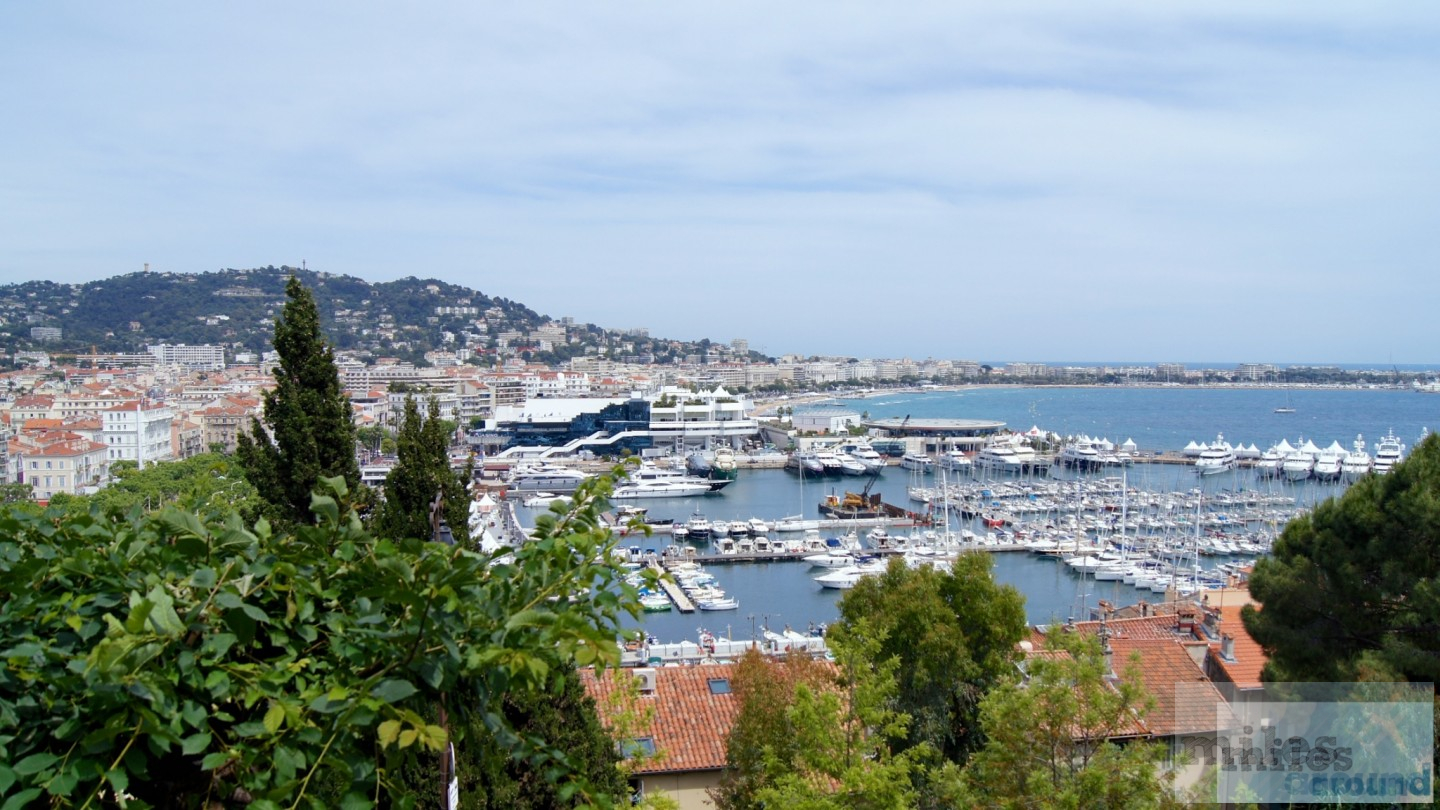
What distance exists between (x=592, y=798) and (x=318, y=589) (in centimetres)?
52

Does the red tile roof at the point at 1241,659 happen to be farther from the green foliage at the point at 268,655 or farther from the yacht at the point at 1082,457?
the yacht at the point at 1082,457

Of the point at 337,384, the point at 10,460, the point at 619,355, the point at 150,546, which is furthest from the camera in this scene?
the point at 619,355

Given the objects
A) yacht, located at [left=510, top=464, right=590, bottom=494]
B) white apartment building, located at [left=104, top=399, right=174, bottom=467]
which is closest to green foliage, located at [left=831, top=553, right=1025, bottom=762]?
yacht, located at [left=510, top=464, right=590, bottom=494]

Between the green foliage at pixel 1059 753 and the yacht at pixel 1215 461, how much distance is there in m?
44.3

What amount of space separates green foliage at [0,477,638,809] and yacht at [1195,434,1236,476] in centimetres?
4801

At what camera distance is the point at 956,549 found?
25.5 meters

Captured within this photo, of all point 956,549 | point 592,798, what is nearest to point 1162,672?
point 592,798

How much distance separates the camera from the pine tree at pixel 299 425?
5965mm

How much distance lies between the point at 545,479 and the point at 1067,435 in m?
34.0

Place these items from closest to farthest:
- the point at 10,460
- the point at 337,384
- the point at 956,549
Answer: the point at 337,384, the point at 956,549, the point at 10,460

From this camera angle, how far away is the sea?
2152cm

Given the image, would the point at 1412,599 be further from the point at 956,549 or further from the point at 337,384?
the point at 956,549

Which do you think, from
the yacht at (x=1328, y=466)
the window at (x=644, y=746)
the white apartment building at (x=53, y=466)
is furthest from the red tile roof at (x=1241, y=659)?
the yacht at (x=1328, y=466)

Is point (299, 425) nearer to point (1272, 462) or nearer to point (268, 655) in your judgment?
point (268, 655)
